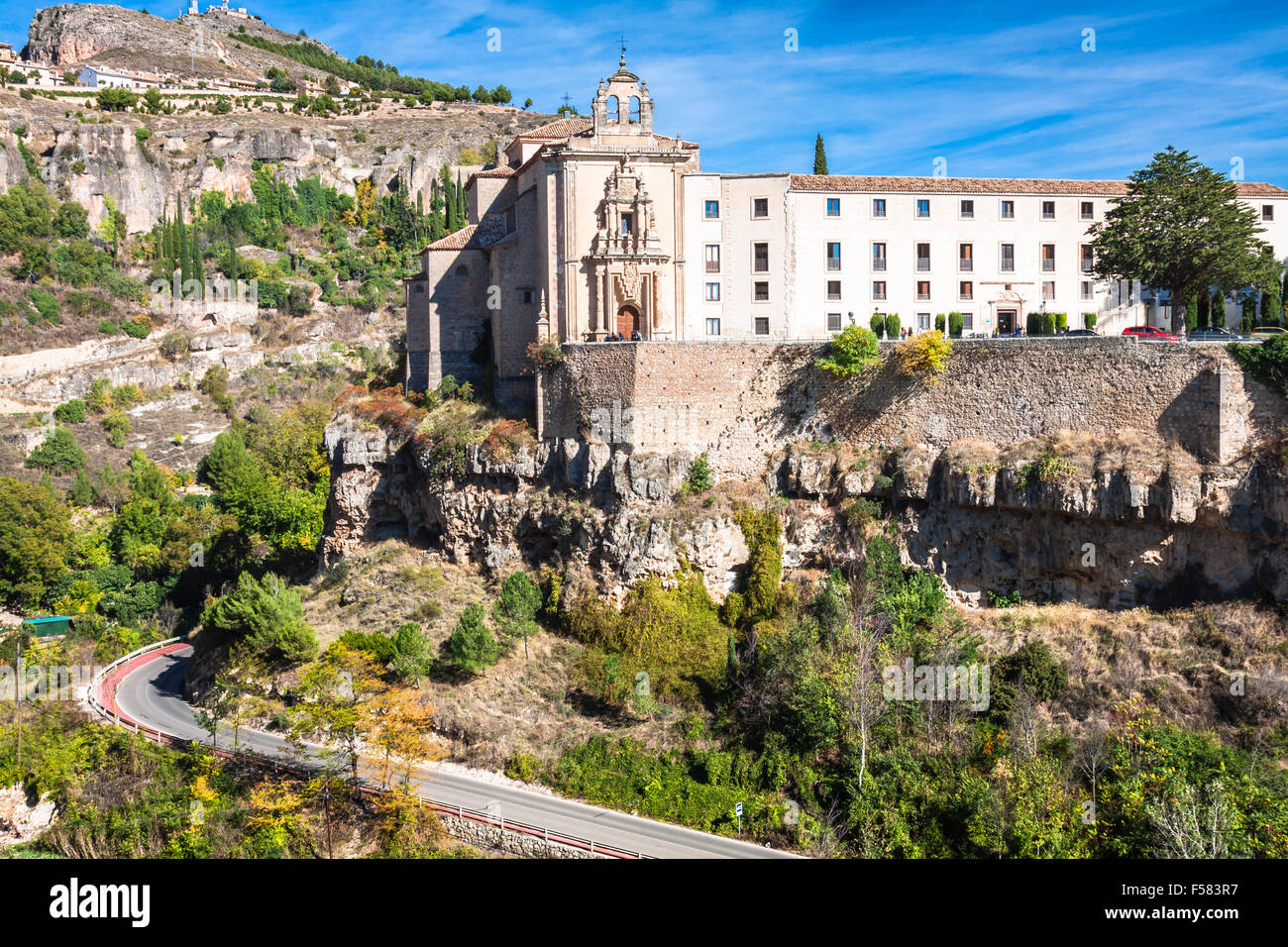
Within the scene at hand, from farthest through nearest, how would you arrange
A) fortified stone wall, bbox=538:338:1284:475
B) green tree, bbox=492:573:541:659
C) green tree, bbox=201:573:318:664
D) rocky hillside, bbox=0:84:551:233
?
1. rocky hillside, bbox=0:84:551:233
2. green tree, bbox=201:573:318:664
3. green tree, bbox=492:573:541:659
4. fortified stone wall, bbox=538:338:1284:475

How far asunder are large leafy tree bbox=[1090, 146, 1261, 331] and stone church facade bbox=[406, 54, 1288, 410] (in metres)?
3.37

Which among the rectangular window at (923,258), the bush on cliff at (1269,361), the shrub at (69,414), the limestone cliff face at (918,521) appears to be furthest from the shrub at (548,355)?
the shrub at (69,414)

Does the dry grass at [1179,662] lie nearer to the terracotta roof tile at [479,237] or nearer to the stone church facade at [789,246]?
the stone church facade at [789,246]

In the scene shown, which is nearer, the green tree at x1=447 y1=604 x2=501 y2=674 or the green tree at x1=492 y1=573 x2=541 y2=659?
the green tree at x1=447 y1=604 x2=501 y2=674

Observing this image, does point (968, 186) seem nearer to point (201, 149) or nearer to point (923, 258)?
point (923, 258)

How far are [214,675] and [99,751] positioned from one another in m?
5.45

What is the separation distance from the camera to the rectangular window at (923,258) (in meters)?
40.6

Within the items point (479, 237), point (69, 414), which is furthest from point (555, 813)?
point (69, 414)

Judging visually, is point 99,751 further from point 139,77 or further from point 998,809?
point 139,77

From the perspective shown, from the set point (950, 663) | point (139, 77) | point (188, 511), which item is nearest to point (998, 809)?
point (950, 663)

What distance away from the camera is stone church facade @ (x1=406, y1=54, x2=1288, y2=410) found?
39312mm

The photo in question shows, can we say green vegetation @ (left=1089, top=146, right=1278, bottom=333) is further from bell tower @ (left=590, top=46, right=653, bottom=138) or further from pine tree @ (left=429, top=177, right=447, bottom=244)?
pine tree @ (left=429, top=177, right=447, bottom=244)

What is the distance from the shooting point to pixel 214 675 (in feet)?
129

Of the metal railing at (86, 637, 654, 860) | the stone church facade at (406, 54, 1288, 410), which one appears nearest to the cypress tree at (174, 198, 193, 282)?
the metal railing at (86, 637, 654, 860)
